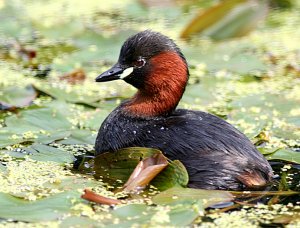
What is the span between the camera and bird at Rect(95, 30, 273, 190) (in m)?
5.24

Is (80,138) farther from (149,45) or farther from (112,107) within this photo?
(149,45)

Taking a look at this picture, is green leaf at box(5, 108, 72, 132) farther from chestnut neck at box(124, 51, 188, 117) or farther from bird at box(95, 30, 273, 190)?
chestnut neck at box(124, 51, 188, 117)

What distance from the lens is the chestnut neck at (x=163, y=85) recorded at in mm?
5742

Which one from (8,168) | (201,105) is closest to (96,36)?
(201,105)

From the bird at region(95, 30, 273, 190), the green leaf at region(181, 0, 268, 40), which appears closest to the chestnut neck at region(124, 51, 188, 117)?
the bird at region(95, 30, 273, 190)

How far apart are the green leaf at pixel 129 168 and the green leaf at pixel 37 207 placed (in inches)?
23.4

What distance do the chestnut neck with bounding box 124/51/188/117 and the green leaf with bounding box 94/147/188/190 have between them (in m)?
0.43

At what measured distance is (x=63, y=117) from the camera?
6.49 m

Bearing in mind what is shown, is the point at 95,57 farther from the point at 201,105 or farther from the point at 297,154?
the point at 297,154

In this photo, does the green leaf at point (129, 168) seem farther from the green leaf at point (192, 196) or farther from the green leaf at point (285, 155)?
the green leaf at point (285, 155)

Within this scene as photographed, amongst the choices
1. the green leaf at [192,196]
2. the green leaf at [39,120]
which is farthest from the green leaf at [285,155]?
the green leaf at [39,120]

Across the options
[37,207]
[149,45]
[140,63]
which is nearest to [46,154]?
[140,63]

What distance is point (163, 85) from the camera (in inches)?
227

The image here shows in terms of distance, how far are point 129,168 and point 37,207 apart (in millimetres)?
890
